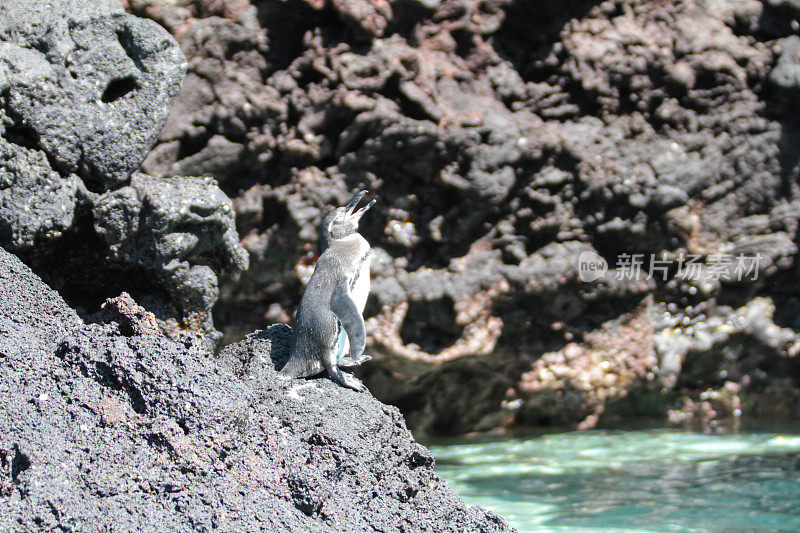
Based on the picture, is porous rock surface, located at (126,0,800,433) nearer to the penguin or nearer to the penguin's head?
the penguin's head

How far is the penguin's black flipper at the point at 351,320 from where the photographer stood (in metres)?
3.66

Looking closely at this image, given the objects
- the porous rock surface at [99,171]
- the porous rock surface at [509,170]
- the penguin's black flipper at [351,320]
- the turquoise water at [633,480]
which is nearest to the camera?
the penguin's black flipper at [351,320]

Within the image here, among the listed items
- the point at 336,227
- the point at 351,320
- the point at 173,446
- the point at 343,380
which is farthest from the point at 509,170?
the point at 173,446

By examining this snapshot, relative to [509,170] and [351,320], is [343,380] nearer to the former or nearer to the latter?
[351,320]

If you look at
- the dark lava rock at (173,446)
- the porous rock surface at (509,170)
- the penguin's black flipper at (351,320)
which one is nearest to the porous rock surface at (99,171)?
the dark lava rock at (173,446)

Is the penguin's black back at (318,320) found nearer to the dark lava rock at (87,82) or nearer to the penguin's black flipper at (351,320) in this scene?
the penguin's black flipper at (351,320)

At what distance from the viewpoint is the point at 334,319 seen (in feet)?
12.1

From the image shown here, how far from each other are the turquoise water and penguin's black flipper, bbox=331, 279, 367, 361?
1659 mm

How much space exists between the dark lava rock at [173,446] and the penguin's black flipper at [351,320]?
0.35 m

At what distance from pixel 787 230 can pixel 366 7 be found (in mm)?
4530

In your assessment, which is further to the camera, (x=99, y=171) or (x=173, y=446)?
(x=99, y=171)

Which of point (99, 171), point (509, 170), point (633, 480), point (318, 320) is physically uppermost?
point (509, 170)

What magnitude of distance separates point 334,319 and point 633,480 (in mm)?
3130

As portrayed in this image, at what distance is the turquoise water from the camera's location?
4766 mm
